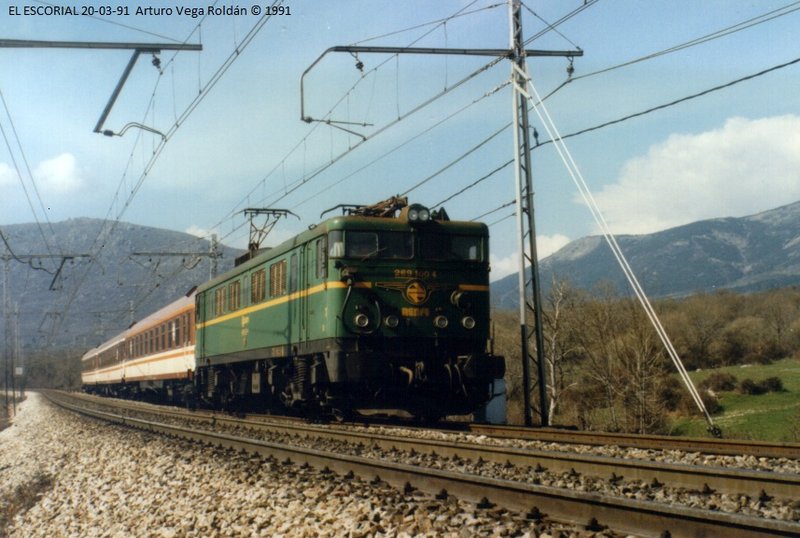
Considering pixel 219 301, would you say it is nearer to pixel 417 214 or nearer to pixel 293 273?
pixel 293 273

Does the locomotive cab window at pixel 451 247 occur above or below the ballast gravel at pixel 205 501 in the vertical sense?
above

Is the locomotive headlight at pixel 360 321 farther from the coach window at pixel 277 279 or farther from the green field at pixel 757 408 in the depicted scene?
the green field at pixel 757 408

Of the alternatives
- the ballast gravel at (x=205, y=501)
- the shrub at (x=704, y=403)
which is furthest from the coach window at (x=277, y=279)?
the shrub at (x=704, y=403)

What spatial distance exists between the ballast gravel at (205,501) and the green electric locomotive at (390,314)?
3014 mm

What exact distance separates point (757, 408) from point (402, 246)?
4214 cm

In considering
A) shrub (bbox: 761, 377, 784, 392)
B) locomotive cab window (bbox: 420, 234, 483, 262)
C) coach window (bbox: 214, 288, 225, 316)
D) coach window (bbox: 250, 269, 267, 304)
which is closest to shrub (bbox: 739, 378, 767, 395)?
shrub (bbox: 761, 377, 784, 392)

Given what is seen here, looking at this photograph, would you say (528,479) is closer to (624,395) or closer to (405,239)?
(405,239)

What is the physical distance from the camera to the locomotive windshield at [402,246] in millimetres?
14836

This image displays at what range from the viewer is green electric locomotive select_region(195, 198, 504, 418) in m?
14.6

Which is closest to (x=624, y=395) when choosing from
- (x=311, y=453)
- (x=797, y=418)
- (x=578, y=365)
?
(x=797, y=418)

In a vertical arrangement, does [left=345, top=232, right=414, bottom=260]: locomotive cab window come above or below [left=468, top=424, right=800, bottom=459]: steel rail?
above

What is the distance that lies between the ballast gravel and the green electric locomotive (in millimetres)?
3014

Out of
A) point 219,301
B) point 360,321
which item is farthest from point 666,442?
point 219,301

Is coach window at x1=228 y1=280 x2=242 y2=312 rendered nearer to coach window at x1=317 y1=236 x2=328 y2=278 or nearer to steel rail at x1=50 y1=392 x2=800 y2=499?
coach window at x1=317 y1=236 x2=328 y2=278
